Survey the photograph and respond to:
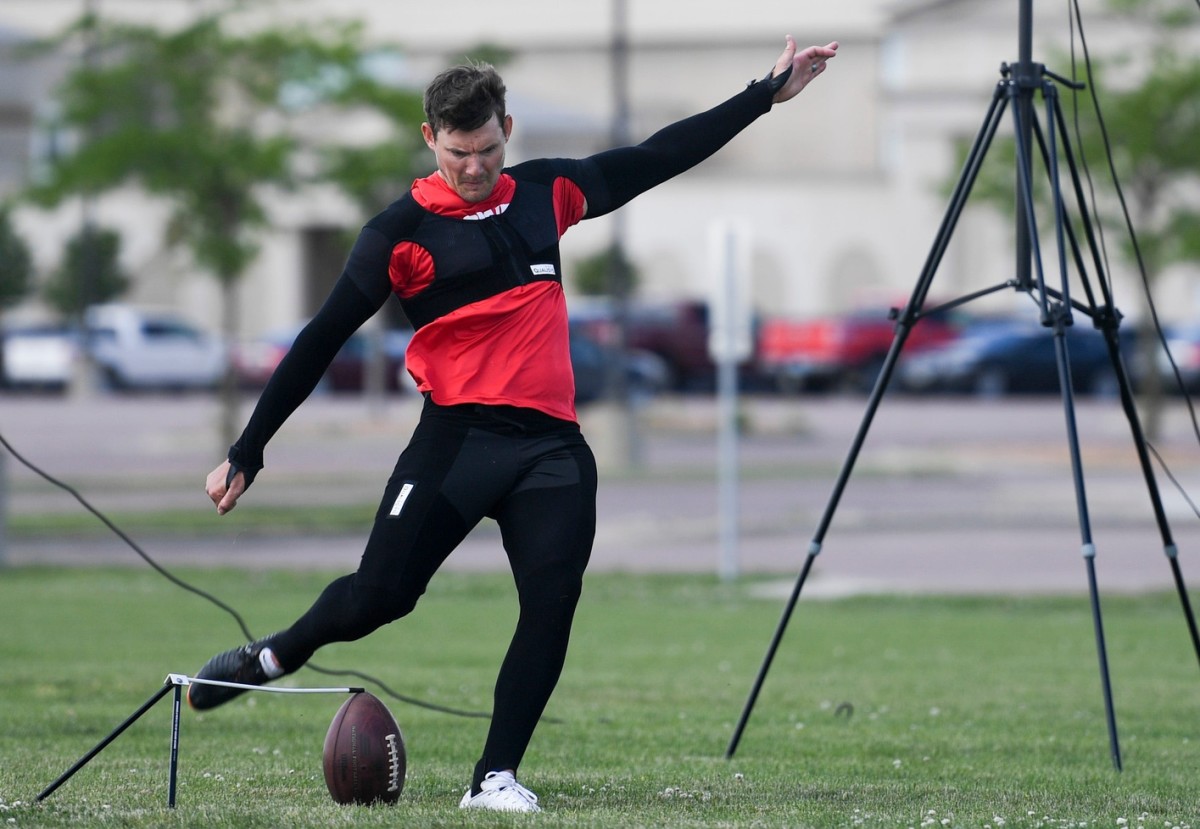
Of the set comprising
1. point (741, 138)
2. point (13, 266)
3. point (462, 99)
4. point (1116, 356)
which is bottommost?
point (1116, 356)

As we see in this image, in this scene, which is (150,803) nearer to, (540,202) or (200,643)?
(540,202)

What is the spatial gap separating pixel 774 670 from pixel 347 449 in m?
22.5

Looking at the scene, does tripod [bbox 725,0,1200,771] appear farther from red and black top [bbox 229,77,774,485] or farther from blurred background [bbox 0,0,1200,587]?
red and black top [bbox 229,77,774,485]

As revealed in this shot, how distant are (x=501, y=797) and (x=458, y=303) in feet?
4.88

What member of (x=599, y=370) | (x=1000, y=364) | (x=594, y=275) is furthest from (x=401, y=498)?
(x=594, y=275)

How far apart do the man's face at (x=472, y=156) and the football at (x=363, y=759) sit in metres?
1.63

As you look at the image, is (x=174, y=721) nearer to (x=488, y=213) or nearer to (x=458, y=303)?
(x=458, y=303)

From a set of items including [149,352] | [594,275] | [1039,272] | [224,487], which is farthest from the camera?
[594,275]

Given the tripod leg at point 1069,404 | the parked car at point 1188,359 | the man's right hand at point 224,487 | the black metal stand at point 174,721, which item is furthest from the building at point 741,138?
the black metal stand at point 174,721

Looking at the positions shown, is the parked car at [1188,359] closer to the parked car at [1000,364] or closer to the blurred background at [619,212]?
the blurred background at [619,212]

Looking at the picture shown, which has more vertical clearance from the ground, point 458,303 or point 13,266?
point 13,266

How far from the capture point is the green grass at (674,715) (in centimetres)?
584

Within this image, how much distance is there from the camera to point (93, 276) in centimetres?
5206

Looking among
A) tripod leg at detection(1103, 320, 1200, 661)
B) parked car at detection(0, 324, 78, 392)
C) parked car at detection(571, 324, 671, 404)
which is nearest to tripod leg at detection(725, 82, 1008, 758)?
tripod leg at detection(1103, 320, 1200, 661)
